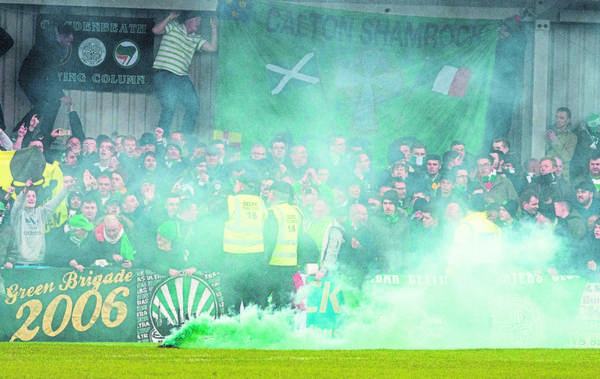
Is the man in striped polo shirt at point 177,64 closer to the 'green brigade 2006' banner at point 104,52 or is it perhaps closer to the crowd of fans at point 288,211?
the 'green brigade 2006' banner at point 104,52

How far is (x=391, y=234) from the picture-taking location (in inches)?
474

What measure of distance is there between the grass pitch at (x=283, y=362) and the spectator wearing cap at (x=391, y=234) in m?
1.70

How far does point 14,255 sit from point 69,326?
107 cm

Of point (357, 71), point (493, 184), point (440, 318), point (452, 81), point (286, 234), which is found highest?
point (357, 71)

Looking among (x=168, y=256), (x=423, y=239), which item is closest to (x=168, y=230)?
(x=168, y=256)

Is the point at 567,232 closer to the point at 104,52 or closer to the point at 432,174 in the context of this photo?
the point at 432,174

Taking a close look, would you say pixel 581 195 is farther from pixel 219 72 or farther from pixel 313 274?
pixel 219 72

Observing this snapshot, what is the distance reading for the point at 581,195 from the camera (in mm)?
12820

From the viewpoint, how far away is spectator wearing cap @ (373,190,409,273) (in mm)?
11953

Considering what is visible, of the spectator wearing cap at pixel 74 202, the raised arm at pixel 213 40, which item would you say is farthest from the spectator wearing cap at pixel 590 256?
the raised arm at pixel 213 40

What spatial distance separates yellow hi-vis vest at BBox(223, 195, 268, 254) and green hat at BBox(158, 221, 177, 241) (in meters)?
0.56

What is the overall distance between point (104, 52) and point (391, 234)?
6418 mm

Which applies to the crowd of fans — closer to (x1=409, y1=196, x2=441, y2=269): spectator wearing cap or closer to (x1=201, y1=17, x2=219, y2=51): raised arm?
(x1=409, y1=196, x2=441, y2=269): spectator wearing cap


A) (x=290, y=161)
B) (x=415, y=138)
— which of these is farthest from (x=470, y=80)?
(x=290, y=161)
